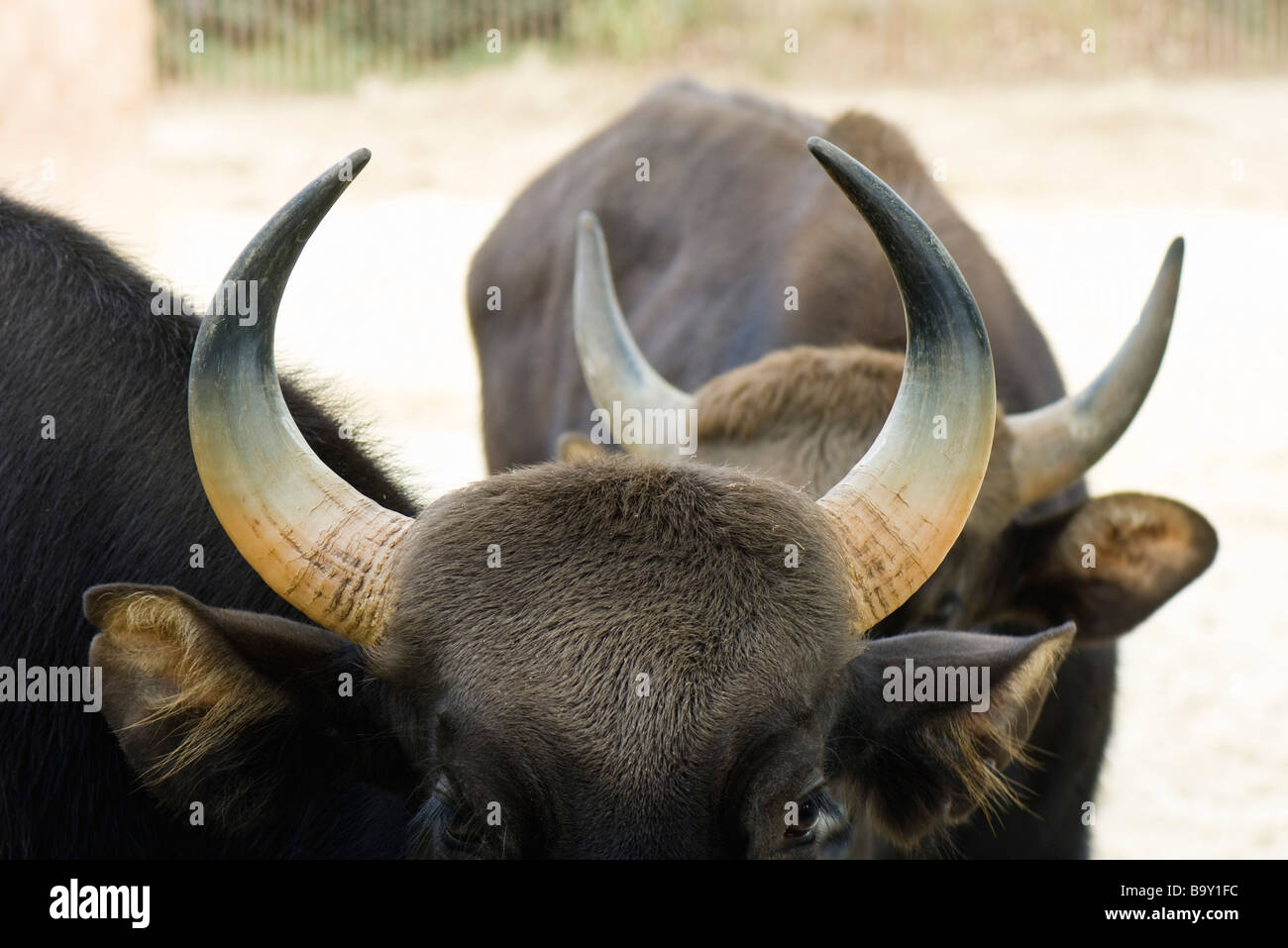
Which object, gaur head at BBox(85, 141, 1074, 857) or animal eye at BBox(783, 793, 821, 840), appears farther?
animal eye at BBox(783, 793, 821, 840)

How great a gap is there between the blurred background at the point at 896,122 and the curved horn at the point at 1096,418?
198 cm

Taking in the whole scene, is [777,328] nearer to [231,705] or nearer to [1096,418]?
[1096,418]

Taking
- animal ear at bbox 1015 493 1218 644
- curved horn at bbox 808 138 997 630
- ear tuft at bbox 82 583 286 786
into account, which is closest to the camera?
ear tuft at bbox 82 583 286 786

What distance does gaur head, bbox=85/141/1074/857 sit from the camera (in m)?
2.81

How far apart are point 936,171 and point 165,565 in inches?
173

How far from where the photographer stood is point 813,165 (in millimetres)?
6723

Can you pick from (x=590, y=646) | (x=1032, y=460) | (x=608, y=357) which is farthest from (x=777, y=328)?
(x=590, y=646)

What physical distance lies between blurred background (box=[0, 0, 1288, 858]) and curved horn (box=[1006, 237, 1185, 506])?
Answer: 198 centimetres

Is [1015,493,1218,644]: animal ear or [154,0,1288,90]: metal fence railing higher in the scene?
[154,0,1288,90]: metal fence railing

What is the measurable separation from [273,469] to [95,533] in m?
0.83

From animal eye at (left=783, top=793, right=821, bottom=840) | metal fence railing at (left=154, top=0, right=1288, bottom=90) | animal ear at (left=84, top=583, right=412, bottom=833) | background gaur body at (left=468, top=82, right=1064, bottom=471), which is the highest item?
metal fence railing at (left=154, top=0, right=1288, bottom=90)

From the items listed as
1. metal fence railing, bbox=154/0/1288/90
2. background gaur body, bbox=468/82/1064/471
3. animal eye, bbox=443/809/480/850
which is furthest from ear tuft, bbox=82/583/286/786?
metal fence railing, bbox=154/0/1288/90

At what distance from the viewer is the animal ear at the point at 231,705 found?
2.96 metres

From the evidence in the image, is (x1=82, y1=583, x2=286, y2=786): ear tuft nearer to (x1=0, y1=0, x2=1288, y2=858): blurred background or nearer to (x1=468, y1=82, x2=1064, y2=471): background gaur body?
(x1=0, y1=0, x2=1288, y2=858): blurred background
